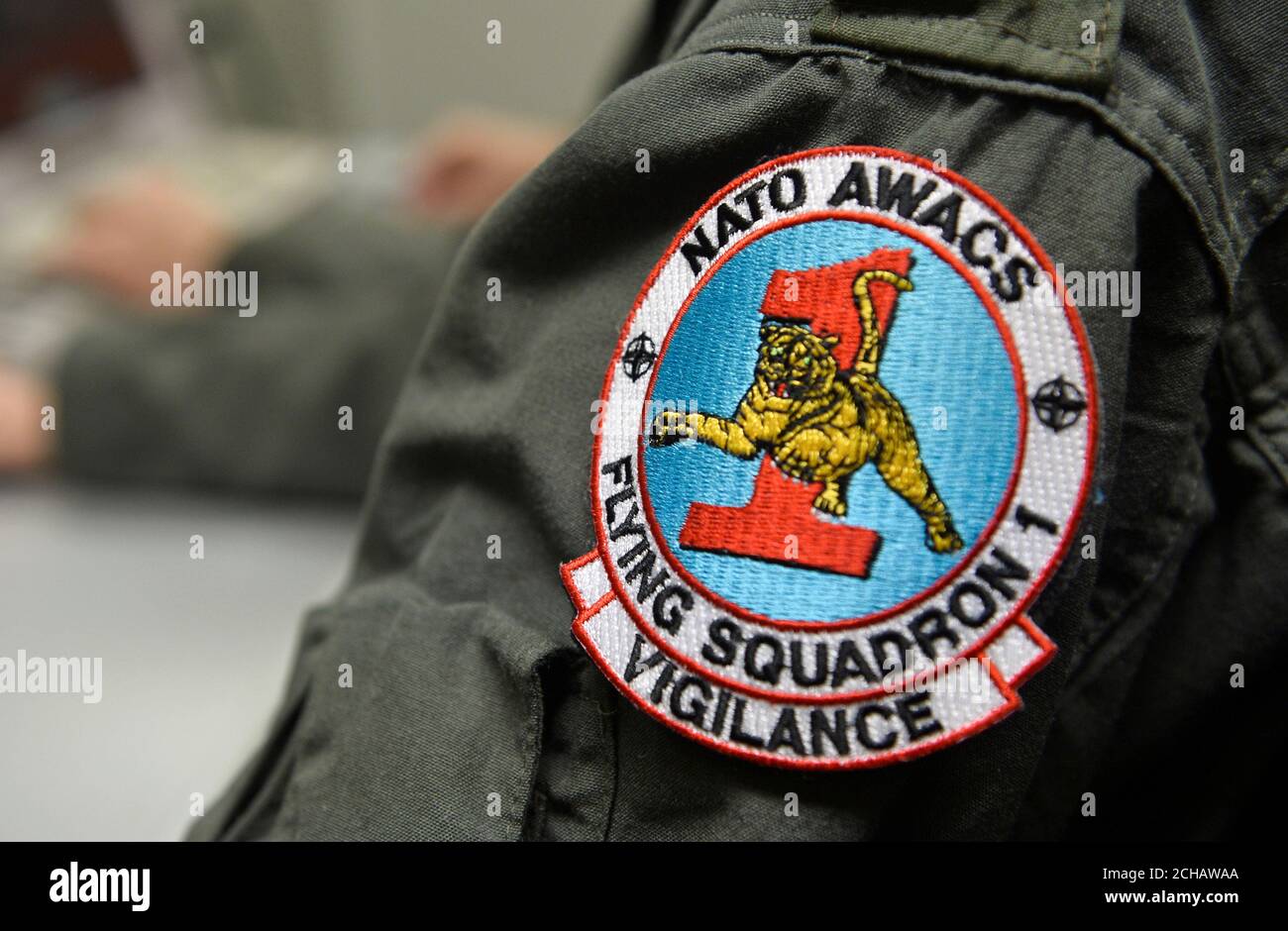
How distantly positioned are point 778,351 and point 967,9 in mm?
115

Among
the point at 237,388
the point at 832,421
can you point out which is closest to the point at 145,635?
the point at 237,388

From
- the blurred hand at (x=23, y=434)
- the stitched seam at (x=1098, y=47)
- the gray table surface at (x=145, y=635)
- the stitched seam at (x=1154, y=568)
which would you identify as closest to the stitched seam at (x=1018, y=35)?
the stitched seam at (x=1098, y=47)

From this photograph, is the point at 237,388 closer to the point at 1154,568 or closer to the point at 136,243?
the point at 136,243

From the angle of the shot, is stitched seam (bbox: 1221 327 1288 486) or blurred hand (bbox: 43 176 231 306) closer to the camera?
stitched seam (bbox: 1221 327 1288 486)

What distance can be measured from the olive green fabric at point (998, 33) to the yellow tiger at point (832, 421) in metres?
0.07

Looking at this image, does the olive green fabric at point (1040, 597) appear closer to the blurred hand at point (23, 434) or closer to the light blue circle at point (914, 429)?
the light blue circle at point (914, 429)

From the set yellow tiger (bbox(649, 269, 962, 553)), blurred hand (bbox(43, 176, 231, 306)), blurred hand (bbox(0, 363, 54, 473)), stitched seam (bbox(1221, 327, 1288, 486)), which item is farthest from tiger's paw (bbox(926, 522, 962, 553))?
blurred hand (bbox(43, 176, 231, 306))

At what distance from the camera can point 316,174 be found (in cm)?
116

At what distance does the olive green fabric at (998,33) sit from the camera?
286mm

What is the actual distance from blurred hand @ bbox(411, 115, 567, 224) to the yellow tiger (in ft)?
2.63

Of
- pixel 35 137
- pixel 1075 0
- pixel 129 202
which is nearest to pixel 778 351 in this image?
pixel 1075 0

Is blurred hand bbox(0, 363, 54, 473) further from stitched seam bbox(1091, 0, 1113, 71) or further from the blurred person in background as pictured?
stitched seam bbox(1091, 0, 1113, 71)

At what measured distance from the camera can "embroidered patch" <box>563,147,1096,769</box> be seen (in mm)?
269

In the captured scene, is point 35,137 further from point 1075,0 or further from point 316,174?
point 1075,0
